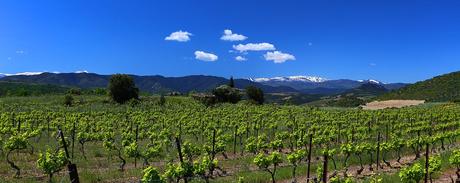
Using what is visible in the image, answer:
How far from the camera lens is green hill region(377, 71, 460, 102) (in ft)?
361

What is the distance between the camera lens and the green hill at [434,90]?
361 feet

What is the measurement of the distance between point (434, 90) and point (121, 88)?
76.9 m

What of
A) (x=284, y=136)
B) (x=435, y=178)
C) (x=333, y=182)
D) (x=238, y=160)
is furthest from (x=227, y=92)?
(x=333, y=182)

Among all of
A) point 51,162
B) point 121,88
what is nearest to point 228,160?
point 51,162

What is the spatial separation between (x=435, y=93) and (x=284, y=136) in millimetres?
96445

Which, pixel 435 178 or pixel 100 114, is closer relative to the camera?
pixel 435 178

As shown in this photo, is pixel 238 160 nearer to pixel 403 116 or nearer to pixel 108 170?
pixel 108 170

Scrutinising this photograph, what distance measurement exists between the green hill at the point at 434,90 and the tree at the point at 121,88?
63.3 metres

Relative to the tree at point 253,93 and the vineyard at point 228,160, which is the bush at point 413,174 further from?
the tree at point 253,93

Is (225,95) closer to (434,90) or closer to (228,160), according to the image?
(228,160)

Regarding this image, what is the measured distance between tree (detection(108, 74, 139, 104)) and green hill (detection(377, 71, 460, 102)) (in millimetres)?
63321

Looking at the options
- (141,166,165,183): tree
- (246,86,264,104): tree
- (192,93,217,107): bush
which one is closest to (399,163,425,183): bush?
(141,166,165,183): tree

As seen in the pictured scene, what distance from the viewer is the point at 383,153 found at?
79.4 ft

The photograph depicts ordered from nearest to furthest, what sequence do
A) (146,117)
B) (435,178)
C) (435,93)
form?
(435,178), (146,117), (435,93)
